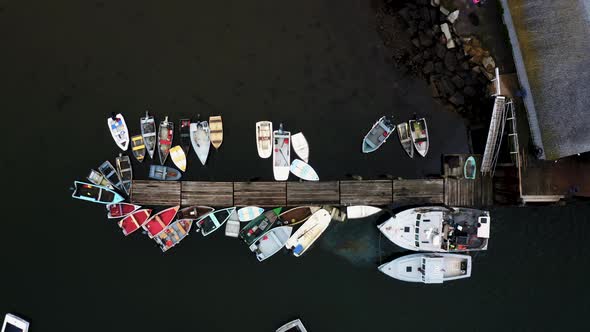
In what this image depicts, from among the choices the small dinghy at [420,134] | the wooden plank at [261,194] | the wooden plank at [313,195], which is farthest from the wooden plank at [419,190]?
the wooden plank at [261,194]

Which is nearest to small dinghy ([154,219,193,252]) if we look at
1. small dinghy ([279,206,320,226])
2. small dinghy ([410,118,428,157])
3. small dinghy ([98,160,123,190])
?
small dinghy ([98,160,123,190])

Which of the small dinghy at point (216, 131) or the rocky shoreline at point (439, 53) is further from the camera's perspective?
the small dinghy at point (216, 131)

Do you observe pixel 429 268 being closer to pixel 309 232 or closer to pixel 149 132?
pixel 309 232

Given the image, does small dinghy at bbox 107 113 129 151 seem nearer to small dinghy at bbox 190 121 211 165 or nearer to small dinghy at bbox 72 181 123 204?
small dinghy at bbox 72 181 123 204

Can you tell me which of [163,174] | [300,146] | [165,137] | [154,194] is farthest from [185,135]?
[300,146]

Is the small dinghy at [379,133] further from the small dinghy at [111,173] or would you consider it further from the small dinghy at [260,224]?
the small dinghy at [111,173]

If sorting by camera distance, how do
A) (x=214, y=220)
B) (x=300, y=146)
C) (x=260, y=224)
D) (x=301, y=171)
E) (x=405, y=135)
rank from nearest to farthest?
(x=214, y=220), (x=260, y=224), (x=301, y=171), (x=300, y=146), (x=405, y=135)
